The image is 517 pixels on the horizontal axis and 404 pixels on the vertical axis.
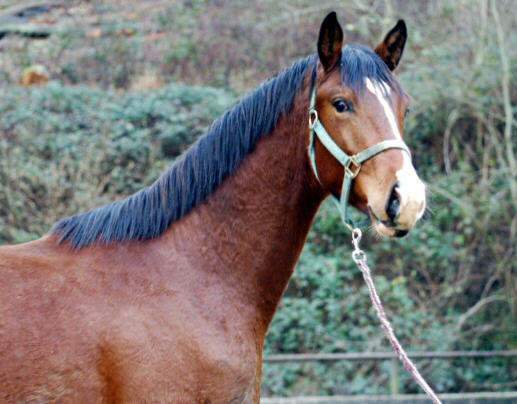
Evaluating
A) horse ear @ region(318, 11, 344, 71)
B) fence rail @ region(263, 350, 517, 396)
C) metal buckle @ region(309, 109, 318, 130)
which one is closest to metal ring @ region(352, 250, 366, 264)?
metal buckle @ region(309, 109, 318, 130)

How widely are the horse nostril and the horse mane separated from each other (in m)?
0.63

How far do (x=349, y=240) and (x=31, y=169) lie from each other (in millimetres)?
4854

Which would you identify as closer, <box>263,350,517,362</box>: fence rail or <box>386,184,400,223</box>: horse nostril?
<box>386,184,400,223</box>: horse nostril

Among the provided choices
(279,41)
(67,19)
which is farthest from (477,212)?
(67,19)

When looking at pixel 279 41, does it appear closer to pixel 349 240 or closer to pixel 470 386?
pixel 349 240

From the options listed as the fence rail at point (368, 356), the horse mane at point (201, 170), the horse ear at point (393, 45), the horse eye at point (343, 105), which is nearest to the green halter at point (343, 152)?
the horse eye at point (343, 105)

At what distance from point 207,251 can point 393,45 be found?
4.42ft

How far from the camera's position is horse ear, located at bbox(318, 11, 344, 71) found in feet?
8.71

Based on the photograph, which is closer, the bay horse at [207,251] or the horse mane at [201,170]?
the bay horse at [207,251]

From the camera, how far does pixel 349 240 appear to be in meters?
9.08

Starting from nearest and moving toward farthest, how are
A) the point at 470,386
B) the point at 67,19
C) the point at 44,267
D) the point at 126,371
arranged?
1. the point at 126,371
2. the point at 44,267
3. the point at 470,386
4. the point at 67,19

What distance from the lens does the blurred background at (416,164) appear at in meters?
8.05

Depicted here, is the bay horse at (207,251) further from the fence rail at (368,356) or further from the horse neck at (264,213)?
the fence rail at (368,356)

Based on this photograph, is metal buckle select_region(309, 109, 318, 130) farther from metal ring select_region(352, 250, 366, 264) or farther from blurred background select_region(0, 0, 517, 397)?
blurred background select_region(0, 0, 517, 397)
